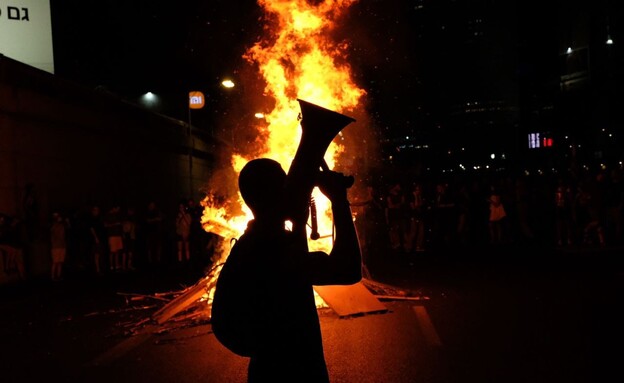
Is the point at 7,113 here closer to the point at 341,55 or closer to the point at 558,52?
the point at 341,55

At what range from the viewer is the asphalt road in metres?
6.20

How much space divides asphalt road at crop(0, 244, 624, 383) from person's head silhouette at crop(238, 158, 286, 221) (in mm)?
3888

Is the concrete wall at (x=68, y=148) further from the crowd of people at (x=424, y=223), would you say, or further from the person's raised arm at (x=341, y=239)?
the person's raised arm at (x=341, y=239)

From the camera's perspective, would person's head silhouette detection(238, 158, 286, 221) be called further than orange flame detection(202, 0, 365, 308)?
No

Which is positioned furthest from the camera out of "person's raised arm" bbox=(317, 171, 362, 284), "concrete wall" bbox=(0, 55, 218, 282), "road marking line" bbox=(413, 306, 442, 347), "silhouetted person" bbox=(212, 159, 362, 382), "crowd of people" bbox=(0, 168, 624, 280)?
"crowd of people" bbox=(0, 168, 624, 280)

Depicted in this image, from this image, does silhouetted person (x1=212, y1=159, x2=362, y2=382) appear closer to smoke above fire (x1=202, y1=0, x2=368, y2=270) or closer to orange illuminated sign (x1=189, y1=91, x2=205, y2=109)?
smoke above fire (x1=202, y1=0, x2=368, y2=270)

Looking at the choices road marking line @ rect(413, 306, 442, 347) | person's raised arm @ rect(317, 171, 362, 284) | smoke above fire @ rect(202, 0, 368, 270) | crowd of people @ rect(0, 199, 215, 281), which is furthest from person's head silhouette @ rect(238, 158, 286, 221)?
crowd of people @ rect(0, 199, 215, 281)

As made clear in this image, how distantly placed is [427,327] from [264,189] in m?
6.11

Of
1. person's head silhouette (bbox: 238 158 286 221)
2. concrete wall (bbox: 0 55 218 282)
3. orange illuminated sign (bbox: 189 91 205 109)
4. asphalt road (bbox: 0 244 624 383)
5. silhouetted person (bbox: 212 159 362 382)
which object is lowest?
asphalt road (bbox: 0 244 624 383)

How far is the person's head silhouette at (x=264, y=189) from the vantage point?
2299 millimetres

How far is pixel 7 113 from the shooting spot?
15.5 m

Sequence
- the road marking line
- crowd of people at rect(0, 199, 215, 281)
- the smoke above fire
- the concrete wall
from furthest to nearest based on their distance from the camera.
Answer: the concrete wall < crowd of people at rect(0, 199, 215, 281) < the smoke above fire < the road marking line

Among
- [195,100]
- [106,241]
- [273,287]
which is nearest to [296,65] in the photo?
[106,241]

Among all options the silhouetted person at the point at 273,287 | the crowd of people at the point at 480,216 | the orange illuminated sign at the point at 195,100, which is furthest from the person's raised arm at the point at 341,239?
the orange illuminated sign at the point at 195,100
